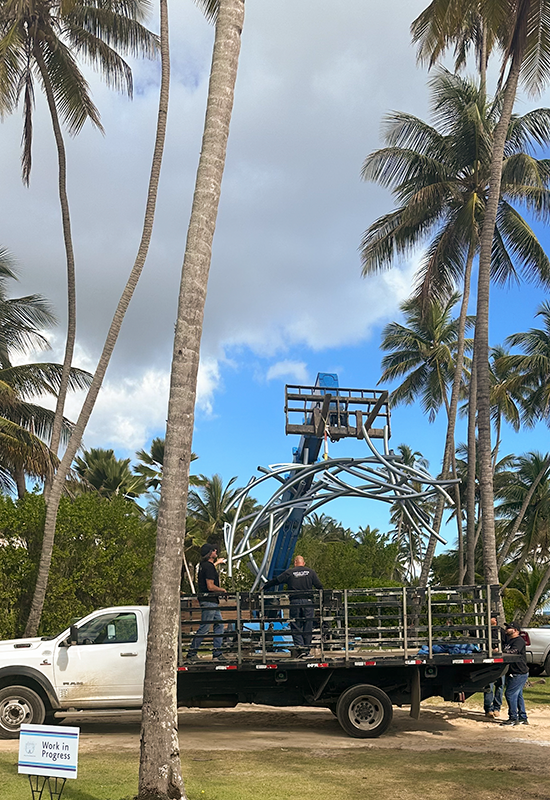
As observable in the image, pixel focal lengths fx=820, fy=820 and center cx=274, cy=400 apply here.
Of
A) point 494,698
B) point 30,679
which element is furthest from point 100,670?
point 494,698

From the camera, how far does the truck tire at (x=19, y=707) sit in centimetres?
1099

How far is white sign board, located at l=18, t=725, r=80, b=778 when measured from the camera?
6.32 m

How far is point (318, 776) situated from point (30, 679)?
4.62m

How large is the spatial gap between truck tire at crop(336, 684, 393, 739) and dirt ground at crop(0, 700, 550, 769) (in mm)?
191

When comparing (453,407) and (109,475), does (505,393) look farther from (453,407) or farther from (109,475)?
(109,475)

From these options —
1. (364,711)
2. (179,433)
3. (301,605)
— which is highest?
(179,433)

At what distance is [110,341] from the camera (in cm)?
1938

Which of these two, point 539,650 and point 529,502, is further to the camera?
point 529,502

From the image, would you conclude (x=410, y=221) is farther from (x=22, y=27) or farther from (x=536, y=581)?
(x=536, y=581)

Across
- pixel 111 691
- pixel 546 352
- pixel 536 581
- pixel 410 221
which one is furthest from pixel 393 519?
pixel 111 691

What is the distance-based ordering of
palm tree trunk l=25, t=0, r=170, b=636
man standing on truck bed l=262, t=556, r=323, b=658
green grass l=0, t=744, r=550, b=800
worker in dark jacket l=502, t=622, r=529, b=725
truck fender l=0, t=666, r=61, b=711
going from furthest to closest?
palm tree trunk l=25, t=0, r=170, b=636
worker in dark jacket l=502, t=622, r=529, b=725
man standing on truck bed l=262, t=556, r=323, b=658
truck fender l=0, t=666, r=61, b=711
green grass l=0, t=744, r=550, b=800

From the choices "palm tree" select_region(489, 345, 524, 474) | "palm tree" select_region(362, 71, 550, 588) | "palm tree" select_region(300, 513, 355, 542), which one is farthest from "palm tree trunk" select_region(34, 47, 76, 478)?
"palm tree" select_region(300, 513, 355, 542)

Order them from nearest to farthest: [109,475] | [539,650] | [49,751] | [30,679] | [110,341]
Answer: [49,751] < [30,679] < [539,650] < [110,341] < [109,475]

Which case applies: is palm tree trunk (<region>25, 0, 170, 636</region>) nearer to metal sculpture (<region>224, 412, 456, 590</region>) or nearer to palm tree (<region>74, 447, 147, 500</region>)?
metal sculpture (<region>224, 412, 456, 590</region>)
